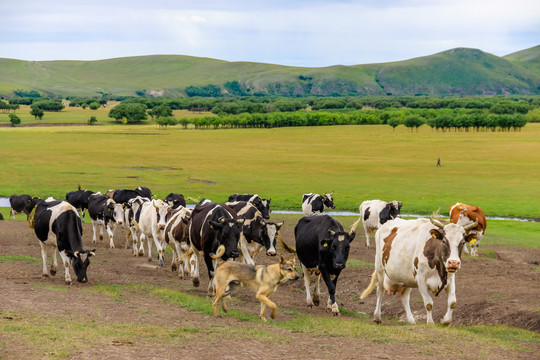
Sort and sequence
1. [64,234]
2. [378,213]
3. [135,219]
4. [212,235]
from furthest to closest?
[378,213] → [135,219] → [64,234] → [212,235]

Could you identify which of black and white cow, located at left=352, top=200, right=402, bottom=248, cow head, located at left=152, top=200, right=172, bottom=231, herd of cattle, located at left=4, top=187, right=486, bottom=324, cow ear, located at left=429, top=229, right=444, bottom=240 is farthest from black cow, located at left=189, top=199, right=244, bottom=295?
black and white cow, located at left=352, top=200, right=402, bottom=248

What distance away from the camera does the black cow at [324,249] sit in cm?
1644

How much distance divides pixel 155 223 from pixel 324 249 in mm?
9457

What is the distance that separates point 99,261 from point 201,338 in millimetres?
11757

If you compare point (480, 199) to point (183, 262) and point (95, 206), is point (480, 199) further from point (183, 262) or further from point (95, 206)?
point (183, 262)

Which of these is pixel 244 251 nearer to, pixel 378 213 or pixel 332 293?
pixel 332 293

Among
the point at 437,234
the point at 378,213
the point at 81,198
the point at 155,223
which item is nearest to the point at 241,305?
the point at 437,234

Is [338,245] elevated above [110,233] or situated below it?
above

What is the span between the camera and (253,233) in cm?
2128

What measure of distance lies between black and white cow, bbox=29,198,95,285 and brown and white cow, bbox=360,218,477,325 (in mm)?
8188

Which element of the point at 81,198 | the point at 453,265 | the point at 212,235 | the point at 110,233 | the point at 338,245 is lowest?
the point at 110,233

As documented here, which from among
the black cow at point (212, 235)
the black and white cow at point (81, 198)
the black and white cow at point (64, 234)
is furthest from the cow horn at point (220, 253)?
the black and white cow at point (81, 198)

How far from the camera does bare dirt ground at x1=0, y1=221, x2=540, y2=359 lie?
476 inches

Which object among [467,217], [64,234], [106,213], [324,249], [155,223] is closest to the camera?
[324,249]
